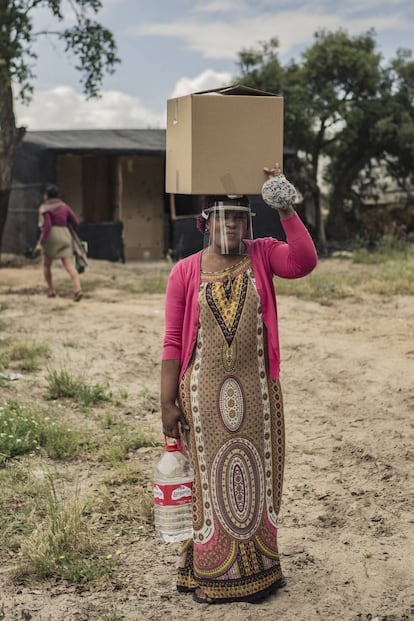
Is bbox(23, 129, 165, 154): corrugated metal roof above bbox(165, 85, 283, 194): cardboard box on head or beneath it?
above

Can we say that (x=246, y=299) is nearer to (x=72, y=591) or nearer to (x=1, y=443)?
(x=72, y=591)

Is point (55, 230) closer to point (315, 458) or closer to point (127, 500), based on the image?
point (315, 458)

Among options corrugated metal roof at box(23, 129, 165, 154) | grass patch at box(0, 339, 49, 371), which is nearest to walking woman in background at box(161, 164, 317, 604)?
grass patch at box(0, 339, 49, 371)

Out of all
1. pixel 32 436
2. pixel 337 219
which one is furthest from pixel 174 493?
pixel 337 219

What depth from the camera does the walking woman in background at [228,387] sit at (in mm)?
3334

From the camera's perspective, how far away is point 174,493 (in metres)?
3.47

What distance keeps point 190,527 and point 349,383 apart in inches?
152

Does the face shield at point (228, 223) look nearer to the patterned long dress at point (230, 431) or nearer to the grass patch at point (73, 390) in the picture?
the patterned long dress at point (230, 431)

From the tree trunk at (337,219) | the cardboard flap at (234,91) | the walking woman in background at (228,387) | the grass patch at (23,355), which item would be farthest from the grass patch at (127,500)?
the tree trunk at (337,219)

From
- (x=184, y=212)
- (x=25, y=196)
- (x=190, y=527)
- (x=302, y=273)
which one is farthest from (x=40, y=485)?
(x=184, y=212)

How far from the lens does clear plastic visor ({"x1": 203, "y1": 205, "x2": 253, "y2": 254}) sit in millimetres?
3314

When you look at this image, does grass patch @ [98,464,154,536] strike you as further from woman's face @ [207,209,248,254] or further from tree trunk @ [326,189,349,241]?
tree trunk @ [326,189,349,241]

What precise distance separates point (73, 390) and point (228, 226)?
12.4 ft

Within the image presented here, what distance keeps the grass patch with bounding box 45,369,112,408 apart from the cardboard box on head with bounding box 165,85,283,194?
369 centimetres
